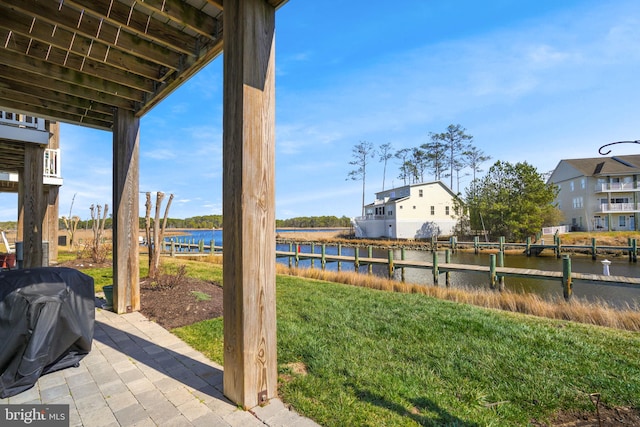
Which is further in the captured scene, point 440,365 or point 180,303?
point 180,303

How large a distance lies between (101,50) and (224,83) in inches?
78.3

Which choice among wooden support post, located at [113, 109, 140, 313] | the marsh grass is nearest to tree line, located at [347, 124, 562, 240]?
the marsh grass

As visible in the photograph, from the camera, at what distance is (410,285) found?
8102mm

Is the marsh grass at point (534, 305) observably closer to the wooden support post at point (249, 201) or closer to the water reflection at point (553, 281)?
the water reflection at point (553, 281)

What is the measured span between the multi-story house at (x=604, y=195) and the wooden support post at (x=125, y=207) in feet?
115

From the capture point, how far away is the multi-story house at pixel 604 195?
25609mm

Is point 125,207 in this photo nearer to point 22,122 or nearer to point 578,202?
point 22,122

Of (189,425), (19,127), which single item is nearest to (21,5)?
(189,425)

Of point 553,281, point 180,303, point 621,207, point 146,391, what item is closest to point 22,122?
point 180,303

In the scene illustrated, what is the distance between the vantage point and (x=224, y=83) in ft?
7.14

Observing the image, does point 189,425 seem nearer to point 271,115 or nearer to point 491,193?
point 271,115

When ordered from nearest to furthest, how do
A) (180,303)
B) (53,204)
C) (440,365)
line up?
(440,365) → (180,303) → (53,204)

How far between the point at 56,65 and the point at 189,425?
4001mm

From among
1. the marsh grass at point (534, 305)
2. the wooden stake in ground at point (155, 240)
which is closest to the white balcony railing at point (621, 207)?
the marsh grass at point (534, 305)
